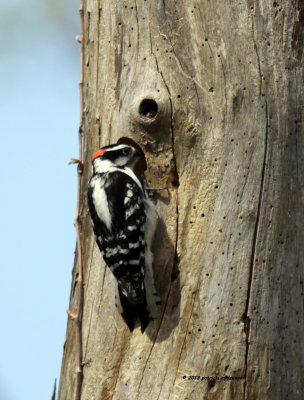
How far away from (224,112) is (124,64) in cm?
78

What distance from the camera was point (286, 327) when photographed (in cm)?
405

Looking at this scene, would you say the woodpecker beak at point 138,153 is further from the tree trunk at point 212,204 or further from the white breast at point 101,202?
the white breast at point 101,202

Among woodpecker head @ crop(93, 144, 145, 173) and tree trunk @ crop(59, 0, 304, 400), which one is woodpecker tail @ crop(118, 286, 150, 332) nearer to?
tree trunk @ crop(59, 0, 304, 400)

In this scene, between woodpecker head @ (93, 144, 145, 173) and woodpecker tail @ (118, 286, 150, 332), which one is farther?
woodpecker head @ (93, 144, 145, 173)

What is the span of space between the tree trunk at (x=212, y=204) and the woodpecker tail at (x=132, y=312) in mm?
48

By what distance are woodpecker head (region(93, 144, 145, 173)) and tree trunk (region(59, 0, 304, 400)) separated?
0.33 feet

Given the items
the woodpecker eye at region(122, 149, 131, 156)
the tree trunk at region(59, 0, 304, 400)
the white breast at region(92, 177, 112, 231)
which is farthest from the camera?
the woodpecker eye at region(122, 149, 131, 156)

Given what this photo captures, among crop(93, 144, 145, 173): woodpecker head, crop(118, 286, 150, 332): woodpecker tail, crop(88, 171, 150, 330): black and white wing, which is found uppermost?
crop(93, 144, 145, 173): woodpecker head

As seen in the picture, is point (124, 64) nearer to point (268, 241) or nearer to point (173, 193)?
point (173, 193)

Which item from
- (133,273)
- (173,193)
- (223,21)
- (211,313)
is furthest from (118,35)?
(211,313)

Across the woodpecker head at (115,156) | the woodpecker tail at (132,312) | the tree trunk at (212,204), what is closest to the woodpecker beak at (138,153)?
the woodpecker head at (115,156)

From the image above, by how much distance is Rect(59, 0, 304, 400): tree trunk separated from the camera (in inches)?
158

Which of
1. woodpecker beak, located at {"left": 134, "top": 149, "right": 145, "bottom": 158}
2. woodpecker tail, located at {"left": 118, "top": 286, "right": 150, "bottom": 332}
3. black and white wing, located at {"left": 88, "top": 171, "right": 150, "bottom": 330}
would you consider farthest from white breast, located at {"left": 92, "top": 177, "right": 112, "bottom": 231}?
woodpecker tail, located at {"left": 118, "top": 286, "right": 150, "bottom": 332}

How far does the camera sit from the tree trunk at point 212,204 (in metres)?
4.02
